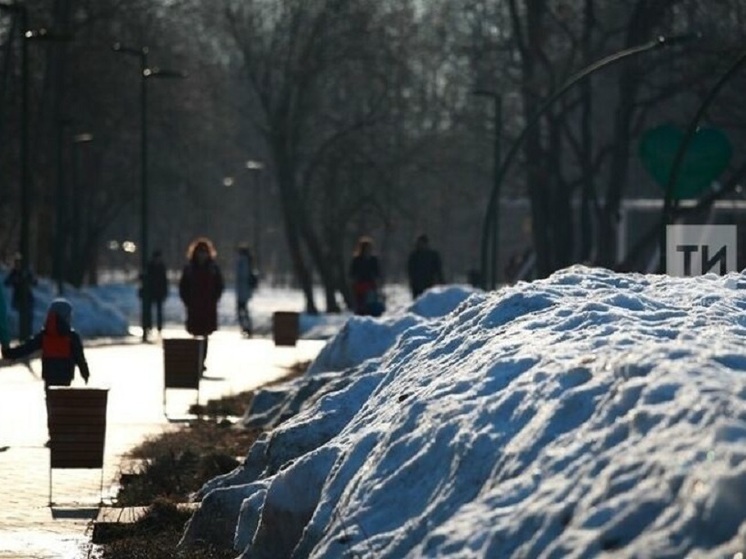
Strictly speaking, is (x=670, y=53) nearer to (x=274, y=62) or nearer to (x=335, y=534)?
(x=274, y=62)

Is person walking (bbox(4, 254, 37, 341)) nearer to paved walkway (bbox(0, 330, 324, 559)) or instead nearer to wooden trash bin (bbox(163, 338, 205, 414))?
paved walkway (bbox(0, 330, 324, 559))

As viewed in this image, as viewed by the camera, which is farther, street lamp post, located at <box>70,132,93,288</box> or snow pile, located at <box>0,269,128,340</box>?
street lamp post, located at <box>70,132,93,288</box>

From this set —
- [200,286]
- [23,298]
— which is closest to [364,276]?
[23,298]

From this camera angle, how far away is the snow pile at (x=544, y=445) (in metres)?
7.14

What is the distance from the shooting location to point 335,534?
8.70m

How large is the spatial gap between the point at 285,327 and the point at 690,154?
1588 cm

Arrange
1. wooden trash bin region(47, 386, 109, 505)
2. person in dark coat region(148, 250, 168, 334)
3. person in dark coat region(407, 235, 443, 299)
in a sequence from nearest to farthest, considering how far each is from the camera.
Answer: wooden trash bin region(47, 386, 109, 505) < person in dark coat region(407, 235, 443, 299) < person in dark coat region(148, 250, 168, 334)

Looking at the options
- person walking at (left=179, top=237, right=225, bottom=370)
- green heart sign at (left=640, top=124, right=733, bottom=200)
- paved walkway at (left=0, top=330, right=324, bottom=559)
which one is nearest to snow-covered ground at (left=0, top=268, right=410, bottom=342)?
paved walkway at (left=0, top=330, right=324, bottom=559)

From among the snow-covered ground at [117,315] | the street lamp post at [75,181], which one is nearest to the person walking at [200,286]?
the snow-covered ground at [117,315]

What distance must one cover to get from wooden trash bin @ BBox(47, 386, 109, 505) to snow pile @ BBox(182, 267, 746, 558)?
303 cm

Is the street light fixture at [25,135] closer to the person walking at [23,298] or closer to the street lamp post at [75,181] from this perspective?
the person walking at [23,298]

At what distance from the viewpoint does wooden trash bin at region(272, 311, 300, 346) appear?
42188mm

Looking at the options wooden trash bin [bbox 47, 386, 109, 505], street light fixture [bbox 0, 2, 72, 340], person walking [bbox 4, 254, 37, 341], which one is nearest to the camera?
wooden trash bin [bbox 47, 386, 109, 505]

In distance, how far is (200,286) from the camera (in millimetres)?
29719
